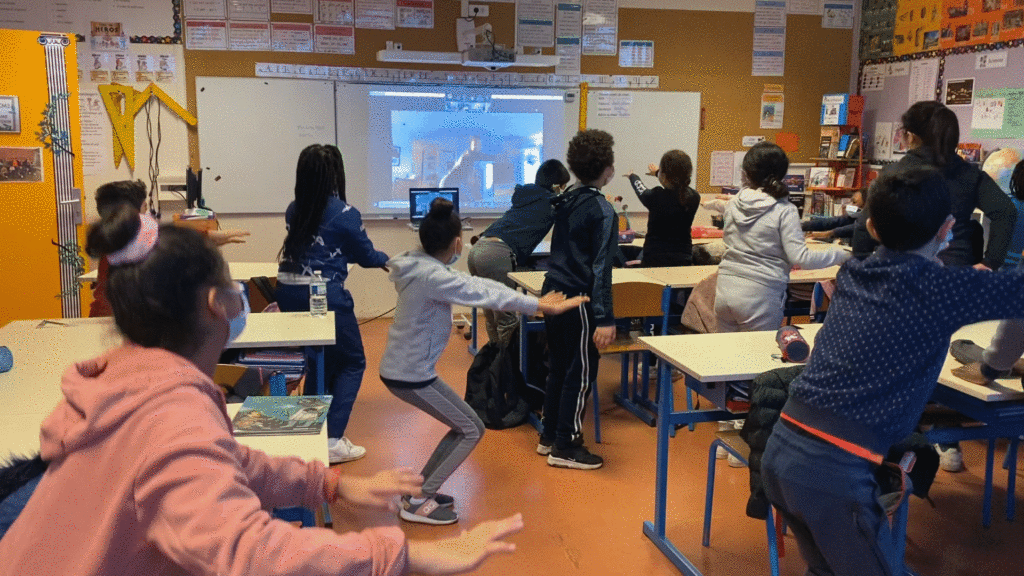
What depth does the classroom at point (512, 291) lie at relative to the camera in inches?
43.4

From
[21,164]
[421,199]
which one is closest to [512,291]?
[421,199]

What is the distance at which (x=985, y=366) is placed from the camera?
248cm

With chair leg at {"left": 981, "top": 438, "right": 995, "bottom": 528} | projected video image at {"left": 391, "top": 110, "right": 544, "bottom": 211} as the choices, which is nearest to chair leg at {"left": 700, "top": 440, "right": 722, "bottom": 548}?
chair leg at {"left": 981, "top": 438, "right": 995, "bottom": 528}

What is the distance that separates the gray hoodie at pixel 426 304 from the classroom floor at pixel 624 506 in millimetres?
678

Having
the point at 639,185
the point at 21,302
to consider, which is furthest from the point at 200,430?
the point at 21,302

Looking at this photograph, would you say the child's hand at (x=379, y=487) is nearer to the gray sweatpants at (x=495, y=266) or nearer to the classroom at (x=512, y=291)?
the classroom at (x=512, y=291)

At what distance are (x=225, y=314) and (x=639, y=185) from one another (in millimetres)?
4238

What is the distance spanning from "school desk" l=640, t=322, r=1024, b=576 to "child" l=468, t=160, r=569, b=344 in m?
2.17

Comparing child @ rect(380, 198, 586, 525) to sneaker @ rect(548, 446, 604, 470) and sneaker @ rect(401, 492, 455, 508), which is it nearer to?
Result: sneaker @ rect(401, 492, 455, 508)

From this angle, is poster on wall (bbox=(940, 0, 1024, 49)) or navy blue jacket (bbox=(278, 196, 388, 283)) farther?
poster on wall (bbox=(940, 0, 1024, 49))

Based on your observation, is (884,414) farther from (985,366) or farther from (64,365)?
(64,365)

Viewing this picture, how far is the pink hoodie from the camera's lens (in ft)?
3.12

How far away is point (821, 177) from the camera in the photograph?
24.5 feet

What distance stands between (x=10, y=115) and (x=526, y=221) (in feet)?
10.6
